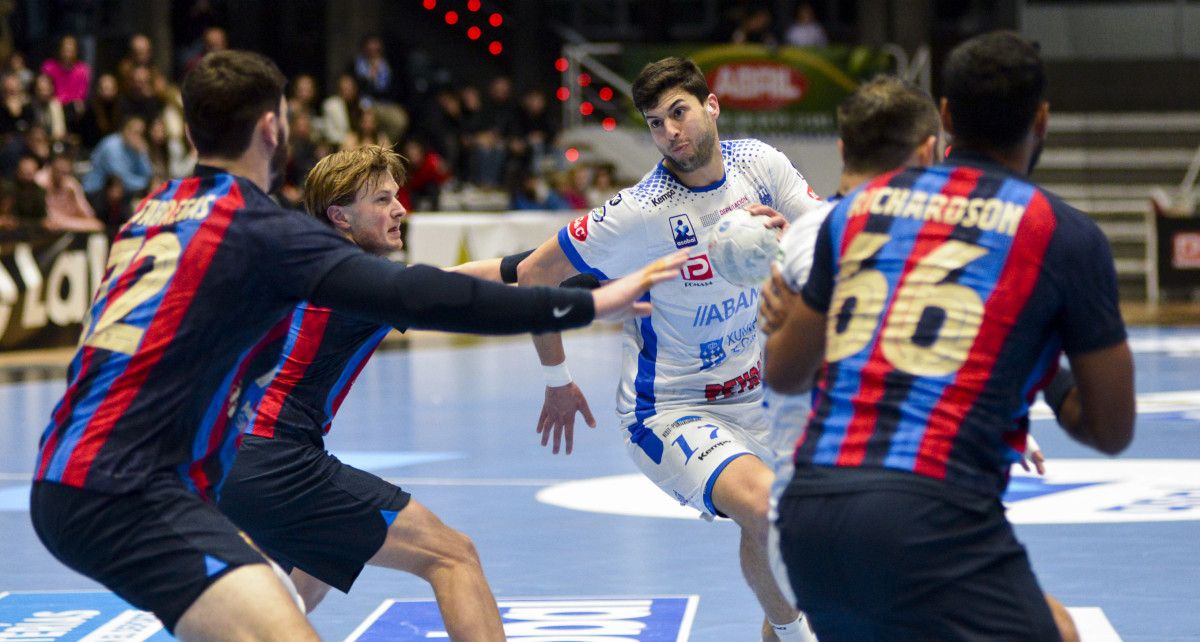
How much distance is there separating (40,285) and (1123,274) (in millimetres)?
14188

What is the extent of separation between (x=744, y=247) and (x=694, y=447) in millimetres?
1329

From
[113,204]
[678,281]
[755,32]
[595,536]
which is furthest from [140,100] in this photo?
[678,281]

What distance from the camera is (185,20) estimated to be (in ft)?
76.0

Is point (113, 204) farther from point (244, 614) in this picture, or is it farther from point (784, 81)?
point (244, 614)

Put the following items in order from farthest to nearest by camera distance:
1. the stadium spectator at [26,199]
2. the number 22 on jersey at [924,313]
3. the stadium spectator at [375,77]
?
the stadium spectator at [375,77] → the stadium spectator at [26,199] → the number 22 on jersey at [924,313]

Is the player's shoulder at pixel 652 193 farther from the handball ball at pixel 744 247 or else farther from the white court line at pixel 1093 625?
the white court line at pixel 1093 625

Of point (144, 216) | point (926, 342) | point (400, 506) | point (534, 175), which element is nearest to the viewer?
point (926, 342)

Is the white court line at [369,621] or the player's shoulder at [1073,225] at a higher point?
the player's shoulder at [1073,225]

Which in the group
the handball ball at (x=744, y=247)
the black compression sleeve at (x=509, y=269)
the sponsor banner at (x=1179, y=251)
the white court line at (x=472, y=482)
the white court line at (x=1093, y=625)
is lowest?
the sponsor banner at (x=1179, y=251)

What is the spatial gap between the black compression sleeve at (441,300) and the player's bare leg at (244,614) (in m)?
0.59

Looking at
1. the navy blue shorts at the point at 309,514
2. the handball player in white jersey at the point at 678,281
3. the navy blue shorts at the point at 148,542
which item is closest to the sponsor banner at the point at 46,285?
the handball player in white jersey at the point at 678,281

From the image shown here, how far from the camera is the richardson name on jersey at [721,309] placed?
5375mm

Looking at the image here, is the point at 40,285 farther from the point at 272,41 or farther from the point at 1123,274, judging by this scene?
the point at 1123,274

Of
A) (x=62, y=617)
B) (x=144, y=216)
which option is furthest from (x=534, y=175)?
(x=144, y=216)
